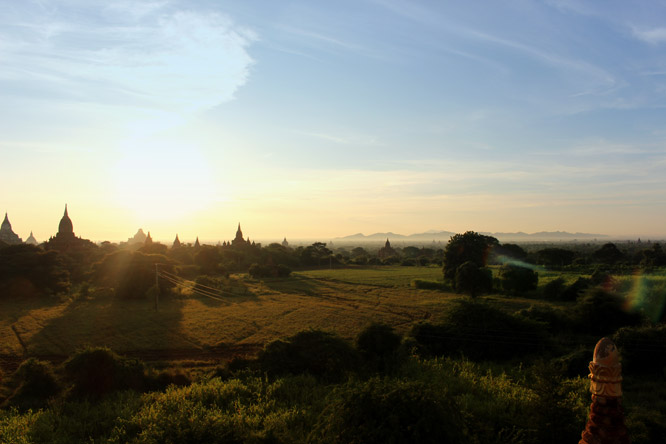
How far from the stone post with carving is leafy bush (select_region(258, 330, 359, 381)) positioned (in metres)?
10.9

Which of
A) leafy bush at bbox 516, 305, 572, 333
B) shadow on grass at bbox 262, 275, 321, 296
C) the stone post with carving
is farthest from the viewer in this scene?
shadow on grass at bbox 262, 275, 321, 296

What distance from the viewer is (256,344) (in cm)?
2066

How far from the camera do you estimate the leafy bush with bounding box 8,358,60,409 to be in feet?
44.2

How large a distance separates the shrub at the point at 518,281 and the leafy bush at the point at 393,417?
32669 mm

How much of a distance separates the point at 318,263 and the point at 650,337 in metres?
62.2

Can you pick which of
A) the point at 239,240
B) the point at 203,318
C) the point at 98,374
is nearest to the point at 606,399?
the point at 98,374

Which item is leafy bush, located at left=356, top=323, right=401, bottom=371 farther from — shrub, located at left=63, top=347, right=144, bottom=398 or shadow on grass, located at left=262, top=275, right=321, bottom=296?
shadow on grass, located at left=262, top=275, right=321, bottom=296

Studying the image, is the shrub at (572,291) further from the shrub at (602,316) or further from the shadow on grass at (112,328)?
the shadow on grass at (112,328)

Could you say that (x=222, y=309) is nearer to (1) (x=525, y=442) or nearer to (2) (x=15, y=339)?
(2) (x=15, y=339)

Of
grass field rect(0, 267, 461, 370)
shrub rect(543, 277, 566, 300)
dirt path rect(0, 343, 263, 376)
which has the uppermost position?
shrub rect(543, 277, 566, 300)

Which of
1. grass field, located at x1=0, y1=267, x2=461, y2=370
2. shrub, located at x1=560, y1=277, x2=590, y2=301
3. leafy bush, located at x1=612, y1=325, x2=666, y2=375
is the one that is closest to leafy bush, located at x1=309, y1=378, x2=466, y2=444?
grass field, located at x1=0, y1=267, x2=461, y2=370

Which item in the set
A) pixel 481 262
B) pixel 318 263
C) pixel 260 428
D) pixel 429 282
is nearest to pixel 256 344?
pixel 260 428

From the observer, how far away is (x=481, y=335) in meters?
19.7

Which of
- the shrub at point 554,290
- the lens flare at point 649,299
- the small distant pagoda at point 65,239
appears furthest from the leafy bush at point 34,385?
the small distant pagoda at point 65,239
